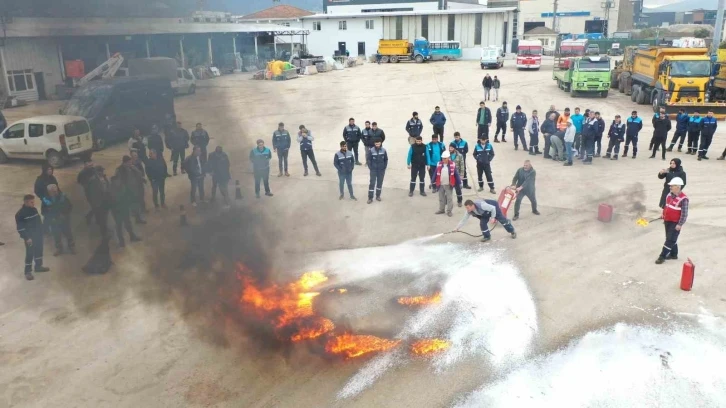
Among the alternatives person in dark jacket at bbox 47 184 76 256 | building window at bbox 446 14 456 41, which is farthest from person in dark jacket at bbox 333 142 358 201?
building window at bbox 446 14 456 41

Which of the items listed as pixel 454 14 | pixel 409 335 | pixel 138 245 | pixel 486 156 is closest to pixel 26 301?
pixel 138 245

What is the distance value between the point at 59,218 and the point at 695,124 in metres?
15.0

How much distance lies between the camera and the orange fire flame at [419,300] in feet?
25.5

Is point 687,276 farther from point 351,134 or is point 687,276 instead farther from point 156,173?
point 156,173

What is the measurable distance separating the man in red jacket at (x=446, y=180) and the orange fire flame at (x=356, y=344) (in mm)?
4692

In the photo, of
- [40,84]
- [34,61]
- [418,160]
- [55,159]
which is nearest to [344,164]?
[418,160]

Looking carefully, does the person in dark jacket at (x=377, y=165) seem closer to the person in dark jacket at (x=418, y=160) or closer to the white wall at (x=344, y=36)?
the person in dark jacket at (x=418, y=160)

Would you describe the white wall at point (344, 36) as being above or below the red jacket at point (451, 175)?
above

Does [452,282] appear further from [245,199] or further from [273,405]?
[245,199]

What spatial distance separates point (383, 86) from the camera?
3067 centimetres

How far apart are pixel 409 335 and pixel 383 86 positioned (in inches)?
985

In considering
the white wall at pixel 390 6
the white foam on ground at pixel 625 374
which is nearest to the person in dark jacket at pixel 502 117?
the white foam on ground at pixel 625 374

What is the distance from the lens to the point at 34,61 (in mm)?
18406

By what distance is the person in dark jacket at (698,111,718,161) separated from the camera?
1420 cm
